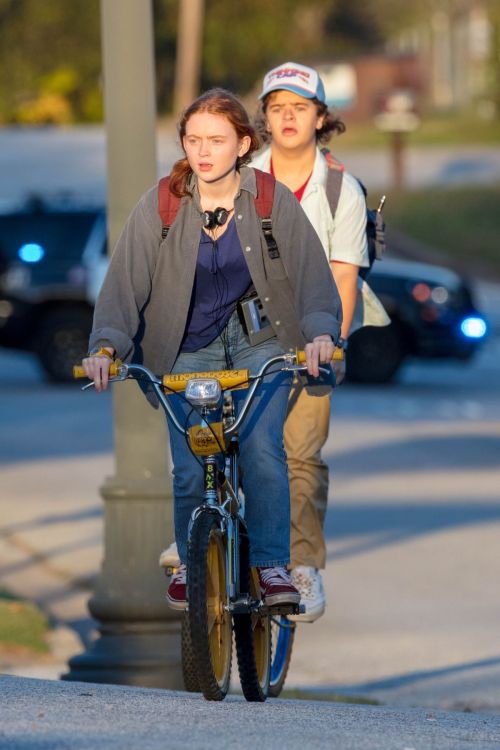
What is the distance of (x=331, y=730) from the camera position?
492 cm

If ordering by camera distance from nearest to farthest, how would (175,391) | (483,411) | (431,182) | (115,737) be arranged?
(115,737) < (175,391) < (483,411) < (431,182)

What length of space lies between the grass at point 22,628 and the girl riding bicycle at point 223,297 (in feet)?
9.45

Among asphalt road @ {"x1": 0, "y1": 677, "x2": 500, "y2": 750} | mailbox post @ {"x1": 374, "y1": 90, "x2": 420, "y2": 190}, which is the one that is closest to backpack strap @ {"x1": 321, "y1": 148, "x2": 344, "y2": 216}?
asphalt road @ {"x1": 0, "y1": 677, "x2": 500, "y2": 750}

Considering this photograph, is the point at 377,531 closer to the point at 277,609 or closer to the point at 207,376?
the point at 277,609

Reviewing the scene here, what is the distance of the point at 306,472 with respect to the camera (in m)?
6.51

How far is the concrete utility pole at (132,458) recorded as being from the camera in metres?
7.12

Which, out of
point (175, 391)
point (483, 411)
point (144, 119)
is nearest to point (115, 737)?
point (175, 391)

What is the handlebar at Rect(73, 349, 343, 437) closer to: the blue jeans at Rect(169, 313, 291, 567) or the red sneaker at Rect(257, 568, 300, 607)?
the blue jeans at Rect(169, 313, 291, 567)

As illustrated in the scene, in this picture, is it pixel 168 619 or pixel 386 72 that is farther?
pixel 386 72

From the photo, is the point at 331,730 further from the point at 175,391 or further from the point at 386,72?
the point at 386,72

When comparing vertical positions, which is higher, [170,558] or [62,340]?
[62,340]

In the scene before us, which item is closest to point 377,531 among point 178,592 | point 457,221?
point 178,592

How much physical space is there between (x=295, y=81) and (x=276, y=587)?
6.10 ft

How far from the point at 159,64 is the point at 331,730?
48.9m
